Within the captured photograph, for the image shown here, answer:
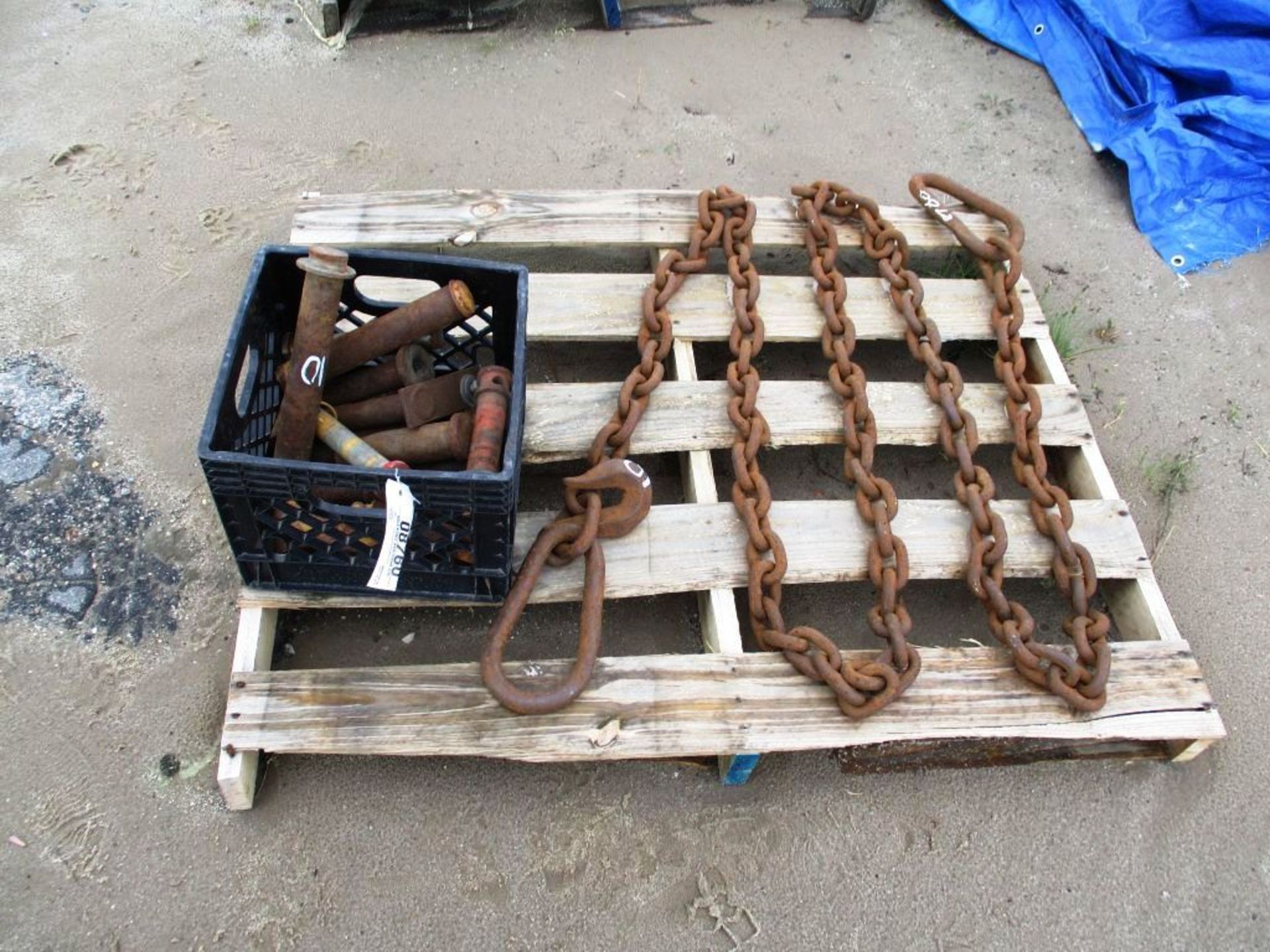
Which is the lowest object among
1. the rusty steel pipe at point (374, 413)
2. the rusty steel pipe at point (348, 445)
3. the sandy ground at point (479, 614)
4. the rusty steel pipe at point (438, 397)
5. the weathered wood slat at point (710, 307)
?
the sandy ground at point (479, 614)

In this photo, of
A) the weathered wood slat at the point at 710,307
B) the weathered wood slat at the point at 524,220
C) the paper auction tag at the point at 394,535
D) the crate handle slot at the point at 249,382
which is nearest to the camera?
the paper auction tag at the point at 394,535

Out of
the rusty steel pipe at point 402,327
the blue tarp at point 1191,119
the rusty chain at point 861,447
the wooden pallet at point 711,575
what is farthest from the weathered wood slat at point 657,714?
the blue tarp at point 1191,119

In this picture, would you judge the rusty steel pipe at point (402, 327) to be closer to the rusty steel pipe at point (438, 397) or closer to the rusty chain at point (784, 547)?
the rusty steel pipe at point (438, 397)

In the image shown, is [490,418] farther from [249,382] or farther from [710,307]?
[710,307]

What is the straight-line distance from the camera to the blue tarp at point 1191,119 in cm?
327

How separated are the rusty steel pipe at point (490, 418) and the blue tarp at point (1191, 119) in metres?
2.68

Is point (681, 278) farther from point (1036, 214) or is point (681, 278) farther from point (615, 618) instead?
point (1036, 214)

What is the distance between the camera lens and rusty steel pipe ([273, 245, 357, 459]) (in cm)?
189

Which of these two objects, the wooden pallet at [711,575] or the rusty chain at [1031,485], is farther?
the rusty chain at [1031,485]

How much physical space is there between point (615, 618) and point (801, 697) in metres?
0.54

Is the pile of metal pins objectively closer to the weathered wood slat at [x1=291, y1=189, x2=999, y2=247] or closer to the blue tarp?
the weathered wood slat at [x1=291, y1=189, x2=999, y2=247]

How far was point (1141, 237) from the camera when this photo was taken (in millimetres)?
3391

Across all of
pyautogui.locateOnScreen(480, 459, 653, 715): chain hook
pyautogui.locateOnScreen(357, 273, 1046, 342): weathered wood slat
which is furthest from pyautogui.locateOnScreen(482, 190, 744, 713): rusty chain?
pyautogui.locateOnScreen(357, 273, 1046, 342): weathered wood slat

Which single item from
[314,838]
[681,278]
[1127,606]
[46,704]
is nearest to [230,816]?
[314,838]
